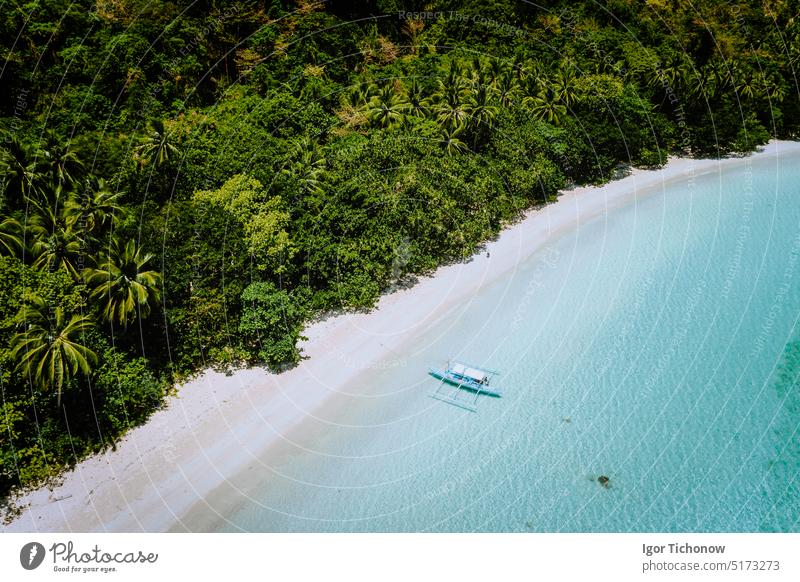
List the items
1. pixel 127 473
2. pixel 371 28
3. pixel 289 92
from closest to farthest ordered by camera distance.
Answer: pixel 127 473 < pixel 289 92 < pixel 371 28

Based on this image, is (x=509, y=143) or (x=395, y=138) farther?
(x=509, y=143)

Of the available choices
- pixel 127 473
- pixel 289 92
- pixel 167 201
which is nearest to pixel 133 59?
pixel 289 92

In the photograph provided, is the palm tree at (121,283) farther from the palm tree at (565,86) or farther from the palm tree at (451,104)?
the palm tree at (565,86)

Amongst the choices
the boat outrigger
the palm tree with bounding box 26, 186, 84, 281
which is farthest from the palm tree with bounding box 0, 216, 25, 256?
the boat outrigger

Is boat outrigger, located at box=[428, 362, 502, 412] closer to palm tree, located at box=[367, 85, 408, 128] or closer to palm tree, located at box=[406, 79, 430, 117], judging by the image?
palm tree, located at box=[367, 85, 408, 128]

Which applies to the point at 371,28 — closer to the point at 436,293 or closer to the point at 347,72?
the point at 347,72

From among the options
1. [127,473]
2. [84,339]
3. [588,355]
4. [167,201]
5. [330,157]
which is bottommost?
[127,473]
